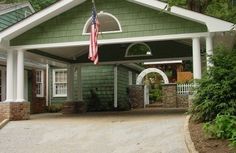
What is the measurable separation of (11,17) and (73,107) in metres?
6.56

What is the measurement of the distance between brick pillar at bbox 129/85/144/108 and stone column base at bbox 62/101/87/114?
22.7ft

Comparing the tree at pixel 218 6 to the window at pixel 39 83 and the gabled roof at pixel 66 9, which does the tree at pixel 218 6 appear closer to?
the gabled roof at pixel 66 9

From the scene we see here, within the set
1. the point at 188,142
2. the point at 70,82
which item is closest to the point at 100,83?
the point at 70,82

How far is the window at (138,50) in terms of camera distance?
22.2 m

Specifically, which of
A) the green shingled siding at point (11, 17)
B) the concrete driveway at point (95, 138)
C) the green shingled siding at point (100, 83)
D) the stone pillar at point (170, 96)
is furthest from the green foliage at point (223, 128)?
the stone pillar at point (170, 96)

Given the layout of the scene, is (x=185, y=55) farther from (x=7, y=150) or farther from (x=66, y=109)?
(x=7, y=150)

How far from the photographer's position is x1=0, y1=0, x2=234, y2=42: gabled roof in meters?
15.5

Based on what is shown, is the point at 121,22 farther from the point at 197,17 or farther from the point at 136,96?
the point at 136,96

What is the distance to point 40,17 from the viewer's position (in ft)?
57.0

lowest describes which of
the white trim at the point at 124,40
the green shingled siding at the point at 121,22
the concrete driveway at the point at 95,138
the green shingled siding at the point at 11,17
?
the concrete driveway at the point at 95,138

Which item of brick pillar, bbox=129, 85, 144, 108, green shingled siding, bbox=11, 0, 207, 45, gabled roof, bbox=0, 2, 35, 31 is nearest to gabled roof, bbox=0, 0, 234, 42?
green shingled siding, bbox=11, 0, 207, 45

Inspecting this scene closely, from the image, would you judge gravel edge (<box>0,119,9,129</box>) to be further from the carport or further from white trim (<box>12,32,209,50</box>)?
white trim (<box>12,32,209,50</box>)

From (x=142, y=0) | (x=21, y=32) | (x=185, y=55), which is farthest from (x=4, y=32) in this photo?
(x=185, y=55)

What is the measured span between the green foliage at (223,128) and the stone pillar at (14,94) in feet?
29.9
